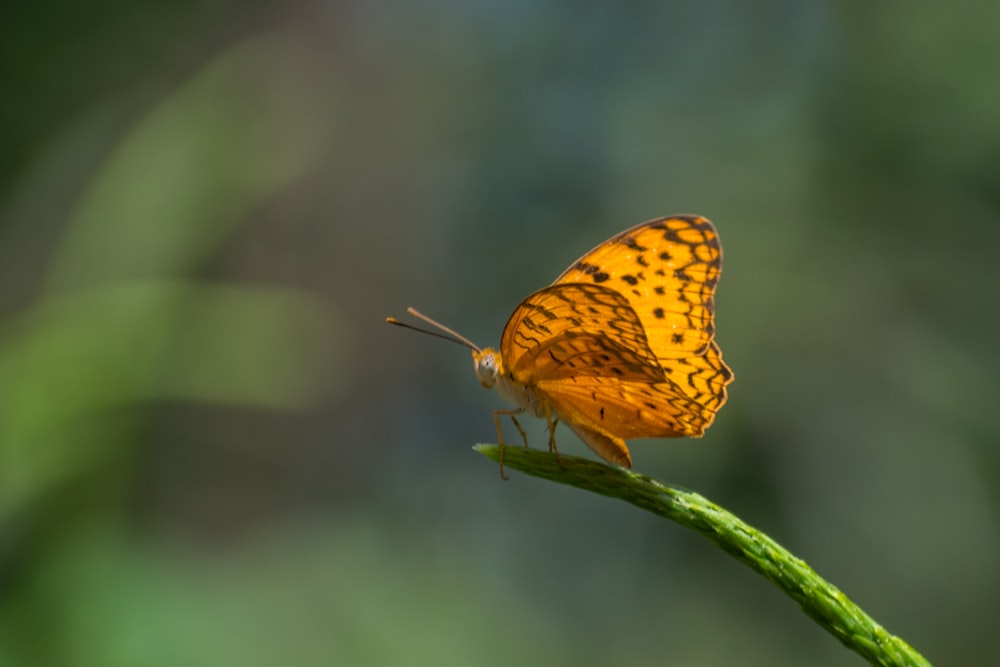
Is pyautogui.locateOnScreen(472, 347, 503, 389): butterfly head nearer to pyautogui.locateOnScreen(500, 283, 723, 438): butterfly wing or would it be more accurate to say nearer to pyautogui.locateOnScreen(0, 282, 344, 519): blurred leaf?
pyautogui.locateOnScreen(500, 283, 723, 438): butterfly wing

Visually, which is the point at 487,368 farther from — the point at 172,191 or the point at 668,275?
the point at 172,191

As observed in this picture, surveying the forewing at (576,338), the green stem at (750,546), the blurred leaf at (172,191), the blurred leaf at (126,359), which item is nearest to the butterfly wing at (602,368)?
the forewing at (576,338)

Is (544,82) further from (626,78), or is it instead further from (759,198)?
(759,198)

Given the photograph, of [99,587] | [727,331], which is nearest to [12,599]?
[99,587]

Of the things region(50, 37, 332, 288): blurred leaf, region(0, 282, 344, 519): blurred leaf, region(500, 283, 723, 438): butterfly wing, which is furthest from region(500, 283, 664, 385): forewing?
region(50, 37, 332, 288): blurred leaf

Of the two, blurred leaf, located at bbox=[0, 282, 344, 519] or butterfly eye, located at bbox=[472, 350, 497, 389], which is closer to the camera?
butterfly eye, located at bbox=[472, 350, 497, 389]

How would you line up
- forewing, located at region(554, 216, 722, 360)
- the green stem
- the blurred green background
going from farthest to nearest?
the blurred green background, forewing, located at region(554, 216, 722, 360), the green stem

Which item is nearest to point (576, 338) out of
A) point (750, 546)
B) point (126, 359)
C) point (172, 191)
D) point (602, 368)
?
point (602, 368)
